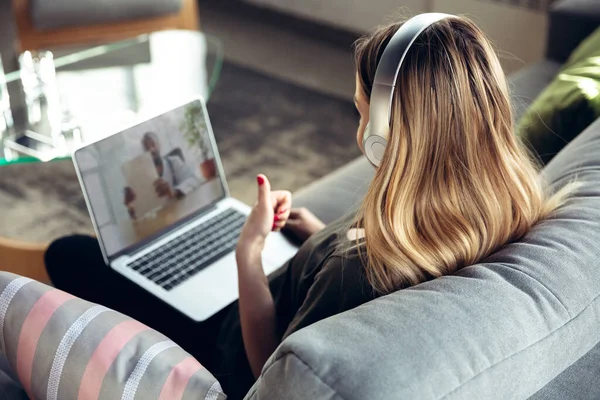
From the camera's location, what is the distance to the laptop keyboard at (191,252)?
4.57ft

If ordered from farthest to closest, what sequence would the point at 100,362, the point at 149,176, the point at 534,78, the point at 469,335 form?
the point at 534,78 < the point at 149,176 < the point at 100,362 < the point at 469,335

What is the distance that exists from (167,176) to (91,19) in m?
1.68

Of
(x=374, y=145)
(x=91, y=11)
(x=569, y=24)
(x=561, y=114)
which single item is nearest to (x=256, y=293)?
(x=374, y=145)

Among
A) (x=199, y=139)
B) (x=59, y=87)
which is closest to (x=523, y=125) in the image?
(x=199, y=139)

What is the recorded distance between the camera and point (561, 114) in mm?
1457

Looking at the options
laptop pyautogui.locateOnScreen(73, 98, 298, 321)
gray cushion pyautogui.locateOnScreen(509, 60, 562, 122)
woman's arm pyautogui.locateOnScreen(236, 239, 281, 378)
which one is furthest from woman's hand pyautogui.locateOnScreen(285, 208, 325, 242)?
gray cushion pyautogui.locateOnScreen(509, 60, 562, 122)

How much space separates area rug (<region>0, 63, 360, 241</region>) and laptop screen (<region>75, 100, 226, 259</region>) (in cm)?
91

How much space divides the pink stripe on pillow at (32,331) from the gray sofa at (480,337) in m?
0.29

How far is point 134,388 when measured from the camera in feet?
2.56

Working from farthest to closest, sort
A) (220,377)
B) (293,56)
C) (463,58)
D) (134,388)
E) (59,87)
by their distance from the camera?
(293,56), (59,87), (220,377), (463,58), (134,388)

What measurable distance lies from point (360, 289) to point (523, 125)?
73 centimetres

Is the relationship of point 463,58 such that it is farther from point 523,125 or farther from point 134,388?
point 523,125

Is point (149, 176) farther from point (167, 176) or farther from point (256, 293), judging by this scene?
point (256, 293)

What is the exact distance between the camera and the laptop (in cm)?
136
